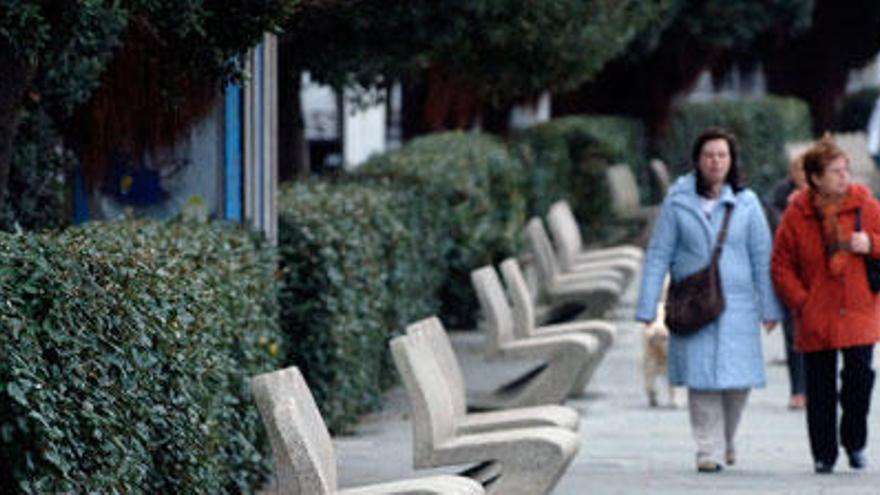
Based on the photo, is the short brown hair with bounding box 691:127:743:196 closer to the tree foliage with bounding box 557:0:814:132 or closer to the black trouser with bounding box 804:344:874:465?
the black trouser with bounding box 804:344:874:465

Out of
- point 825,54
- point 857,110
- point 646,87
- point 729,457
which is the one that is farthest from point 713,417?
point 857,110

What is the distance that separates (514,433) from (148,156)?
2625 millimetres

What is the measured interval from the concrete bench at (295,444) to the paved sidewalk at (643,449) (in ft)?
8.22

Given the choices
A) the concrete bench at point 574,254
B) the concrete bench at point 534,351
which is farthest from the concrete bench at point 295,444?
the concrete bench at point 574,254

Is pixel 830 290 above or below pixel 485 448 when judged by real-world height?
above

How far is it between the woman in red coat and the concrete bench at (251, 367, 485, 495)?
3.82 m

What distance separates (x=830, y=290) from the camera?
39.8 ft

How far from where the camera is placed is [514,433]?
10688mm

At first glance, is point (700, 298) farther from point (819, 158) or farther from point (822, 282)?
point (819, 158)

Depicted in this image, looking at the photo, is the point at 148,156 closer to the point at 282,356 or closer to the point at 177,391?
the point at 282,356

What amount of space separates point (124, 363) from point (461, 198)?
38.4ft

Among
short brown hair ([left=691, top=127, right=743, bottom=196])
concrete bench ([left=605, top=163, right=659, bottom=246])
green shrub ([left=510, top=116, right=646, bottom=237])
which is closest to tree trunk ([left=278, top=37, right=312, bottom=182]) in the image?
short brown hair ([left=691, top=127, right=743, bottom=196])

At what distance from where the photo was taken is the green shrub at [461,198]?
59.1ft

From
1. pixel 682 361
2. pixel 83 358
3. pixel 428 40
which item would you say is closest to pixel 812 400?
pixel 682 361
